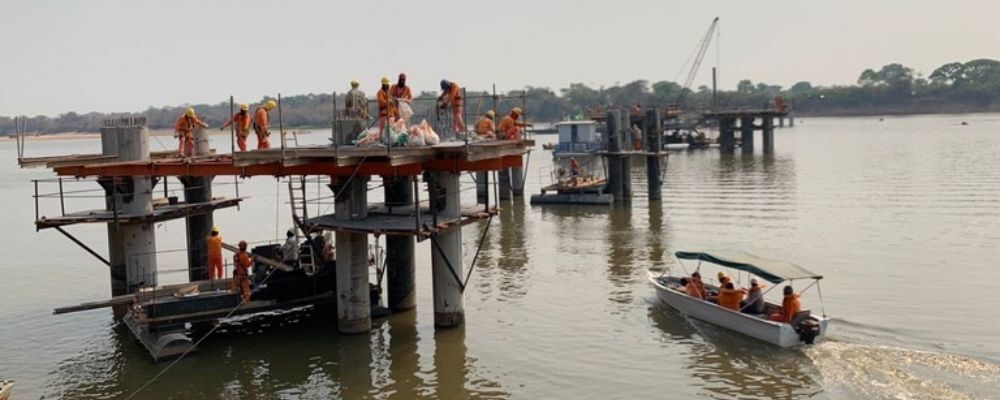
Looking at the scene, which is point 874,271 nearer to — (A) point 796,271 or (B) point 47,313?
(A) point 796,271

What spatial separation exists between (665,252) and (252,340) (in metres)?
17.0

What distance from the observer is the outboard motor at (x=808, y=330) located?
827 inches

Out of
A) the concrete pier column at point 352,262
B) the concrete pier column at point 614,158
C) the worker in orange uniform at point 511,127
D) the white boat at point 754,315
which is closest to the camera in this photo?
the white boat at point 754,315

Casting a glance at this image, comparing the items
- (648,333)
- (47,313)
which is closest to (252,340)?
(47,313)

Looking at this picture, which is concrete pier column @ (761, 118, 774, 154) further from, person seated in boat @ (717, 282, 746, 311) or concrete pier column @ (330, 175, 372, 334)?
concrete pier column @ (330, 175, 372, 334)

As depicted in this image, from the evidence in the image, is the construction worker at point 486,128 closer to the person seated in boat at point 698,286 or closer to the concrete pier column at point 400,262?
the concrete pier column at point 400,262

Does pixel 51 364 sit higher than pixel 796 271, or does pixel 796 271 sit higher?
pixel 796 271

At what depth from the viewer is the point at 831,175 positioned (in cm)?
6488

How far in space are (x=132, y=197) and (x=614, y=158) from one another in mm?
30302

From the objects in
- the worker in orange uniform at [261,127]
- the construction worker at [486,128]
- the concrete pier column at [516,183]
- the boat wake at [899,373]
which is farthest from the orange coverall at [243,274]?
the concrete pier column at [516,183]

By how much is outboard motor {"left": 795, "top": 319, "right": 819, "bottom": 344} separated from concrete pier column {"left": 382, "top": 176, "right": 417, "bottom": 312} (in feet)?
32.8

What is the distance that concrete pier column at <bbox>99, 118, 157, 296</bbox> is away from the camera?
82.9 ft

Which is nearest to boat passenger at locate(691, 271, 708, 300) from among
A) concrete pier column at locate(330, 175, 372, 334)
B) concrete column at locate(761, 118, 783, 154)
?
concrete pier column at locate(330, 175, 372, 334)

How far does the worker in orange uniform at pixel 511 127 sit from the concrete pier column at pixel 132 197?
9.68 meters
